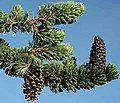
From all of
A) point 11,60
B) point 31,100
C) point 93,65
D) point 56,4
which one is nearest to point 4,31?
point 11,60

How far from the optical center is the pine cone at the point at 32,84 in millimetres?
1962

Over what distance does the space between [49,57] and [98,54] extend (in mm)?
407

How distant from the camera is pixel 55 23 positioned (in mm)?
2182

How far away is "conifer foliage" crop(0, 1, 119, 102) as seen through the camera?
1.83m

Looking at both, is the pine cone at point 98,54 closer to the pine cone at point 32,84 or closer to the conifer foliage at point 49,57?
the conifer foliage at point 49,57

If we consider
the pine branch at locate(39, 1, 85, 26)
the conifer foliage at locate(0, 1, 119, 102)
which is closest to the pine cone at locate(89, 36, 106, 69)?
the conifer foliage at locate(0, 1, 119, 102)

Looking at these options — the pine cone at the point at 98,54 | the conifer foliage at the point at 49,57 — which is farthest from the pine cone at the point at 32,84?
the pine cone at the point at 98,54

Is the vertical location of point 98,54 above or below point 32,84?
above

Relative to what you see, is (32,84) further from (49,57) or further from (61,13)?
(61,13)

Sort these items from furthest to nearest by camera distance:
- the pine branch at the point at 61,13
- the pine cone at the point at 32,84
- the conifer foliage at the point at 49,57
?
the pine branch at the point at 61,13
the pine cone at the point at 32,84
the conifer foliage at the point at 49,57

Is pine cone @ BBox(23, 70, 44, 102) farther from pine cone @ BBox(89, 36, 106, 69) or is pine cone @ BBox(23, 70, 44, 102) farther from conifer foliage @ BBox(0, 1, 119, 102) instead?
pine cone @ BBox(89, 36, 106, 69)

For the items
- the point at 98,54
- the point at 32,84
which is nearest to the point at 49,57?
the point at 32,84

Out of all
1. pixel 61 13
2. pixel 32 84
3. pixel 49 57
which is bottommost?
pixel 32 84

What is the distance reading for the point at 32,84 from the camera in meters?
2.06
